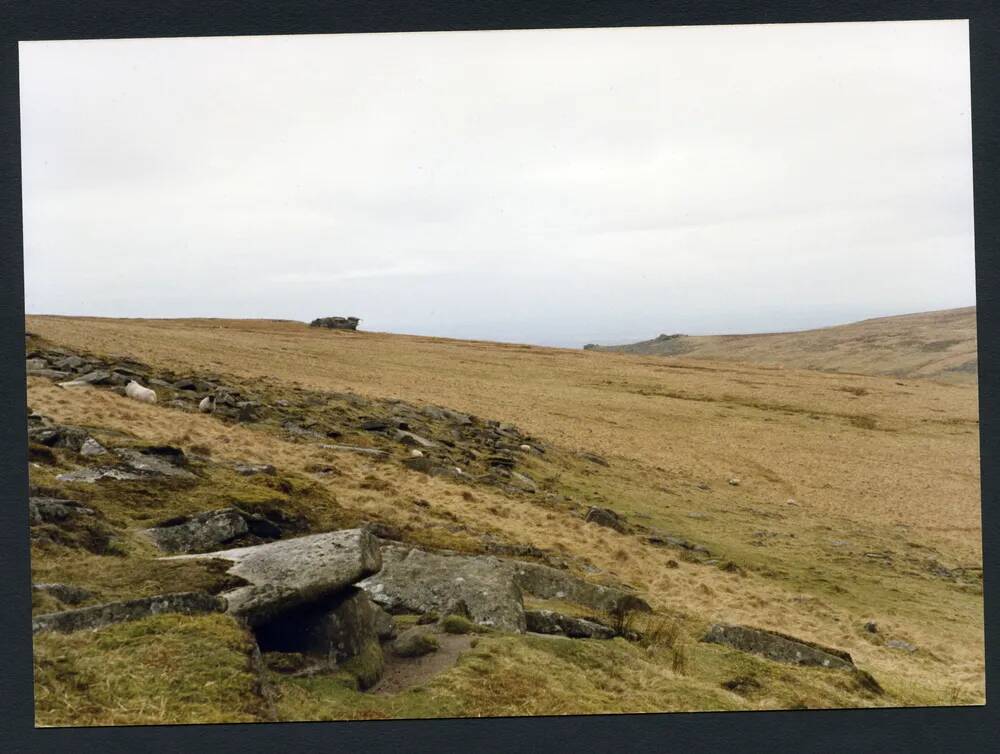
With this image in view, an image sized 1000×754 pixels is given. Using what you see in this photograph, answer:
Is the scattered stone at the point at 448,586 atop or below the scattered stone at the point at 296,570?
below

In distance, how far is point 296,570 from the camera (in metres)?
9.74

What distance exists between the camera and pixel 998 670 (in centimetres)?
1174

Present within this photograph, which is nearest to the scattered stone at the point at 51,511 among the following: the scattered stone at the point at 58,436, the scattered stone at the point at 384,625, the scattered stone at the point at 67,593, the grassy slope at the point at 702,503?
the grassy slope at the point at 702,503

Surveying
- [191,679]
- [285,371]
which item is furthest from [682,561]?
[285,371]

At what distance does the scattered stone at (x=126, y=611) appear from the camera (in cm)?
917

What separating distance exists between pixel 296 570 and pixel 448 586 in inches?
107

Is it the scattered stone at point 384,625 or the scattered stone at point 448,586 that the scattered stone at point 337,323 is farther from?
the scattered stone at point 384,625

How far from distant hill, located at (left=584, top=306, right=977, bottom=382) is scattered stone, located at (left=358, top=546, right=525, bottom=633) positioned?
5091cm

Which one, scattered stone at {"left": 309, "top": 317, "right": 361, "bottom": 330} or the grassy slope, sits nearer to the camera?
the grassy slope

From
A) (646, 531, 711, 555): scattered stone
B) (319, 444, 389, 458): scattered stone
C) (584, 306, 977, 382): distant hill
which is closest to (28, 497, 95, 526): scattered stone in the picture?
(319, 444, 389, 458): scattered stone

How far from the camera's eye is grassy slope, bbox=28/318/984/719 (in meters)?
10.8

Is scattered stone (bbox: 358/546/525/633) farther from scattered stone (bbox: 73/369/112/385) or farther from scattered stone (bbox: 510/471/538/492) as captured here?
scattered stone (bbox: 73/369/112/385)

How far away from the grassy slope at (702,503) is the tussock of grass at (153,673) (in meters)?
0.74

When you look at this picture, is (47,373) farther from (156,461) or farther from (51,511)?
(51,511)
